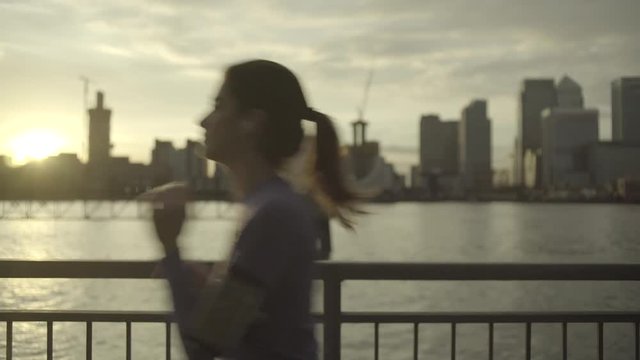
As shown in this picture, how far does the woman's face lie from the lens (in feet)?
7.10

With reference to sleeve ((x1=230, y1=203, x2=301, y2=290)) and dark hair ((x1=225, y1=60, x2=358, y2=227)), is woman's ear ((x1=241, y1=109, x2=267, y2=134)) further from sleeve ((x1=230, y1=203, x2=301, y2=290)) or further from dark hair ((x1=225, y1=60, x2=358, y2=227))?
sleeve ((x1=230, y1=203, x2=301, y2=290))

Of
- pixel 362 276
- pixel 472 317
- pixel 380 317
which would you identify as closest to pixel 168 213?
pixel 362 276

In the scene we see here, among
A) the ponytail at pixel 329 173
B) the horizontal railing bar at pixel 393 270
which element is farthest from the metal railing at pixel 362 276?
the ponytail at pixel 329 173

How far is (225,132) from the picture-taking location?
2.18 meters

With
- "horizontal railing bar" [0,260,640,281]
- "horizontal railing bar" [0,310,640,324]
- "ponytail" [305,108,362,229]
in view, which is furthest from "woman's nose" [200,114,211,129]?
"horizontal railing bar" [0,310,640,324]

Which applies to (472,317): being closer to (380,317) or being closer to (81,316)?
(380,317)

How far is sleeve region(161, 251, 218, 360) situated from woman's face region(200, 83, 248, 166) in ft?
0.92

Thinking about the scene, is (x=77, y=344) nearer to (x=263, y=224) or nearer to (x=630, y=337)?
(x=630, y=337)

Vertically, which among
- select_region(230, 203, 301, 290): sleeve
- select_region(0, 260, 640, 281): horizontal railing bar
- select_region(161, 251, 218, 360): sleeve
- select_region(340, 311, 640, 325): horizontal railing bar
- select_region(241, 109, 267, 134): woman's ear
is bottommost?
select_region(340, 311, 640, 325): horizontal railing bar

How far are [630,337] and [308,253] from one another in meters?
30.7

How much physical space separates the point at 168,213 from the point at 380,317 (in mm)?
2759

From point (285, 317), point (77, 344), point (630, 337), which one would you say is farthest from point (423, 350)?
point (285, 317)

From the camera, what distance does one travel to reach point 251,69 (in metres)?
2.19

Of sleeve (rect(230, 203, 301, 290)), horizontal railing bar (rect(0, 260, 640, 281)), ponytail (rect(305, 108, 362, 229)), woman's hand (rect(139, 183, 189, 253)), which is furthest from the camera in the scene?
horizontal railing bar (rect(0, 260, 640, 281))
